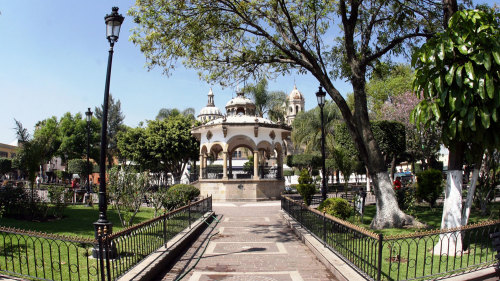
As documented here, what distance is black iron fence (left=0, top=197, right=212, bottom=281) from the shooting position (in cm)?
535

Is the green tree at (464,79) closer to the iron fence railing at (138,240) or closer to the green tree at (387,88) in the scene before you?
the iron fence railing at (138,240)

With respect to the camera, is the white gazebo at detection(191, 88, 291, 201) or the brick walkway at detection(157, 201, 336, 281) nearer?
the brick walkway at detection(157, 201, 336, 281)

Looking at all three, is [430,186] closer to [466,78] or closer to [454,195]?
[454,195]

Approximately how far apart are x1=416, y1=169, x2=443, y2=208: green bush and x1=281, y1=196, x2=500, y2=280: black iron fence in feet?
25.4

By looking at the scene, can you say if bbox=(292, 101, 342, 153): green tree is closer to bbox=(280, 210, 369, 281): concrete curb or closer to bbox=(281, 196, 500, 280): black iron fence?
bbox=(280, 210, 369, 281): concrete curb

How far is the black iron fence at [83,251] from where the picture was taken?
17.5 feet

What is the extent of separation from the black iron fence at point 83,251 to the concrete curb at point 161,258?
0.12 m

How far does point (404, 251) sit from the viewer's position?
25.4 feet

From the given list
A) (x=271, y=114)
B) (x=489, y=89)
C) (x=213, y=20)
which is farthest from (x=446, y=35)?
(x=271, y=114)

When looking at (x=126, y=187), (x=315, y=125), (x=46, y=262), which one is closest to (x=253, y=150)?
(x=315, y=125)

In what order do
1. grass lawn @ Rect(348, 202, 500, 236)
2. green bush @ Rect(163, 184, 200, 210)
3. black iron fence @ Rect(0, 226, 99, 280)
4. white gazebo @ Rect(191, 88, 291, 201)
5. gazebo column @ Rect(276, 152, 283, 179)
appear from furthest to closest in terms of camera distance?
gazebo column @ Rect(276, 152, 283, 179) → white gazebo @ Rect(191, 88, 291, 201) → green bush @ Rect(163, 184, 200, 210) → grass lawn @ Rect(348, 202, 500, 236) → black iron fence @ Rect(0, 226, 99, 280)

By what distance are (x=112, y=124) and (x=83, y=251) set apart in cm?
5151

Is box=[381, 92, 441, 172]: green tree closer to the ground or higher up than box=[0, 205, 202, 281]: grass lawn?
higher up

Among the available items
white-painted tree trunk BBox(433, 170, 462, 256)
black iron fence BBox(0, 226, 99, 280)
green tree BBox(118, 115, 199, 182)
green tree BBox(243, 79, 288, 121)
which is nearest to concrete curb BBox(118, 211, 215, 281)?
black iron fence BBox(0, 226, 99, 280)
